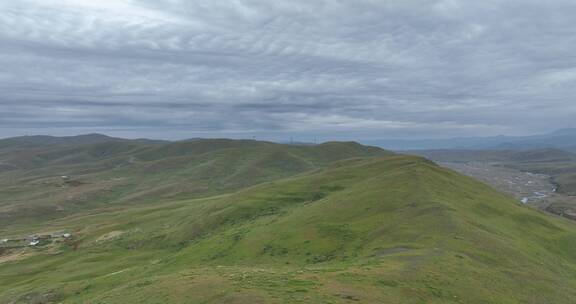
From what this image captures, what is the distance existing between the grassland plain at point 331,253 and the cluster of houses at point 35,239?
11.4m

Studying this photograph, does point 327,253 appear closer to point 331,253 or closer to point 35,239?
point 331,253

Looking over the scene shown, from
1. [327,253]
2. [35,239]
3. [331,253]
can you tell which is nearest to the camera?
[331,253]

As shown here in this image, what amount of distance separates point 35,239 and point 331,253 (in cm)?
10468

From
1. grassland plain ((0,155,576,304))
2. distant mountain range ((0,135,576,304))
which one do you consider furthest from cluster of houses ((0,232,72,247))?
grassland plain ((0,155,576,304))

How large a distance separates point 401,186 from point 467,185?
24417 mm

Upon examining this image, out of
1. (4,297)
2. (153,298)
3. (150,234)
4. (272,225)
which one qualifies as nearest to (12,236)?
(150,234)

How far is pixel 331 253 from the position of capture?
5534 cm

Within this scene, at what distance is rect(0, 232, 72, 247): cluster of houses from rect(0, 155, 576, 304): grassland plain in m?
11.4

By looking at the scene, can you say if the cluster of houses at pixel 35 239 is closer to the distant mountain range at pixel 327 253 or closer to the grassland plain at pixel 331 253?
the distant mountain range at pixel 327 253

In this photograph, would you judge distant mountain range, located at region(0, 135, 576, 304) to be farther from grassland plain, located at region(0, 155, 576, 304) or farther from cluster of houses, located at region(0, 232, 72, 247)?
cluster of houses, located at region(0, 232, 72, 247)

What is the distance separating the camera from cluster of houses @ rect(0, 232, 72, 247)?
119 metres

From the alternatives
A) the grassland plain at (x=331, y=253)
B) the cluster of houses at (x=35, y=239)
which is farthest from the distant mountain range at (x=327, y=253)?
the cluster of houses at (x=35, y=239)

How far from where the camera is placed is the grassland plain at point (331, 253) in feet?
113

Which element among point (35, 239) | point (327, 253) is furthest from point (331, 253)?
point (35, 239)
